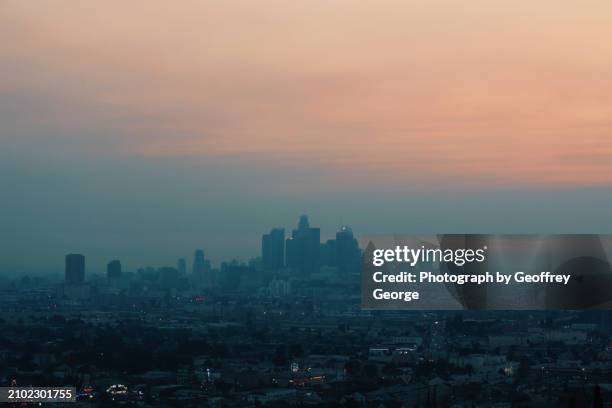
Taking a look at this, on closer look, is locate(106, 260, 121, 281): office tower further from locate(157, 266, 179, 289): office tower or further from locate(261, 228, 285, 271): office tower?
locate(261, 228, 285, 271): office tower

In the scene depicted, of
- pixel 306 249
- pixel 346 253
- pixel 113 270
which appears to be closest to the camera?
pixel 346 253

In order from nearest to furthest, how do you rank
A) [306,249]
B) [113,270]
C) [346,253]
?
[346,253] < [306,249] < [113,270]

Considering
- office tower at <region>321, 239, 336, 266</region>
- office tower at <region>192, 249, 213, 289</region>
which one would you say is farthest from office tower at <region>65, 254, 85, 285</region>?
office tower at <region>321, 239, 336, 266</region>

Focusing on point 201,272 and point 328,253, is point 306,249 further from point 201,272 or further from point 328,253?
point 201,272

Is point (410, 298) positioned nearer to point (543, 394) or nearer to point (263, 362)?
point (543, 394)

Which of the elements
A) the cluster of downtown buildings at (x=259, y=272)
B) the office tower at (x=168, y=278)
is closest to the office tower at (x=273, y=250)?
the cluster of downtown buildings at (x=259, y=272)

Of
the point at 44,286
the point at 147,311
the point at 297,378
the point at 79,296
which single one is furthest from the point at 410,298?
the point at 44,286

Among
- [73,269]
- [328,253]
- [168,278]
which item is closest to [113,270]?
[168,278]

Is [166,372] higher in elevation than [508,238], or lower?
lower
